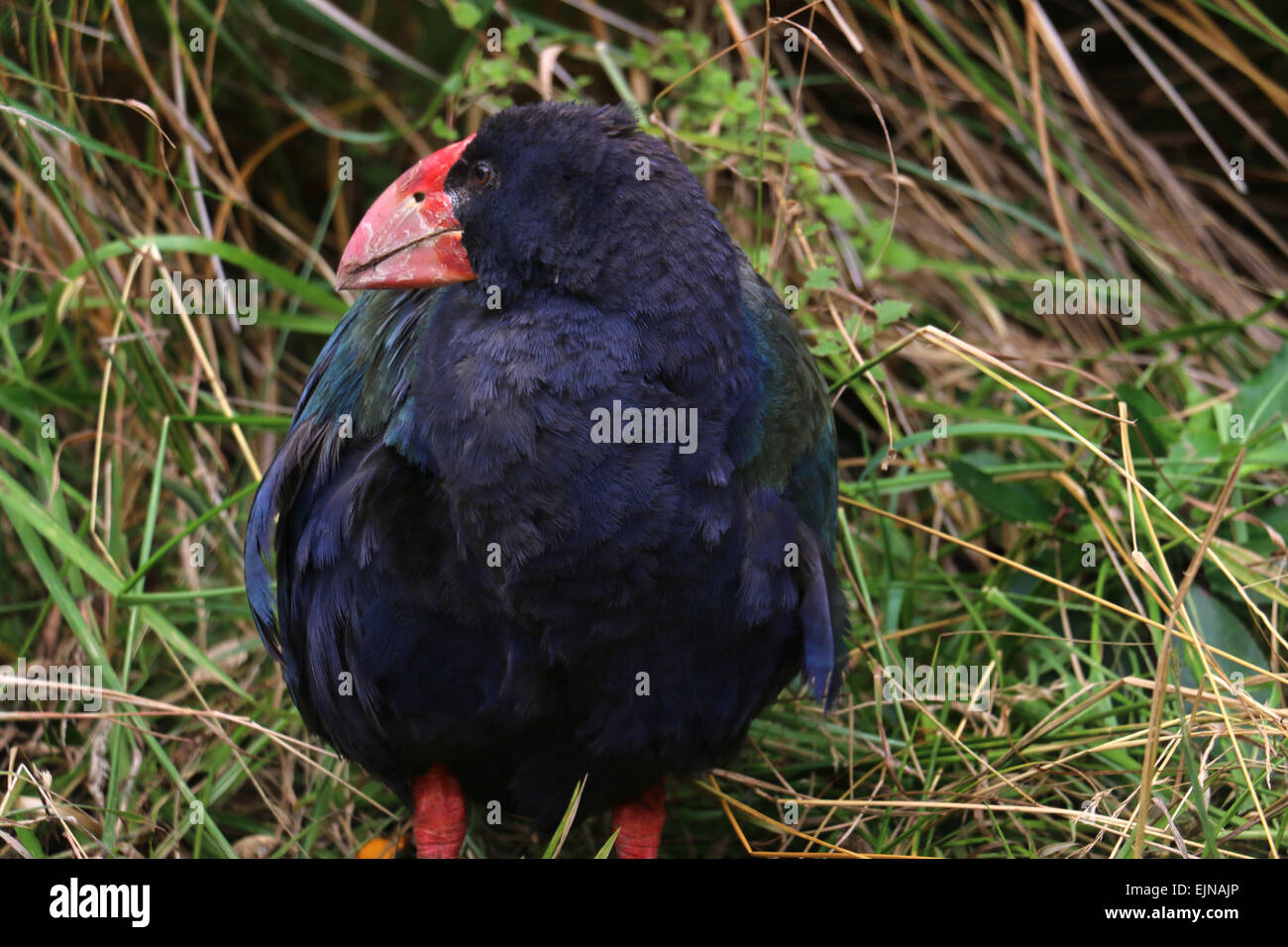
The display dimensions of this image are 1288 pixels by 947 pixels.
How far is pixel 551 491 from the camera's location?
166cm

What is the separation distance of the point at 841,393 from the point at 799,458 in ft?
2.43

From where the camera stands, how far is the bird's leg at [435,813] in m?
2.11

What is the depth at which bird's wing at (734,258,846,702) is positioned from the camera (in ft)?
6.06

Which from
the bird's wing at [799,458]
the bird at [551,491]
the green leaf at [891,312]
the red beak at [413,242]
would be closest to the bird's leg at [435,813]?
the bird at [551,491]

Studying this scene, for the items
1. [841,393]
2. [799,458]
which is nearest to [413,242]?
[799,458]

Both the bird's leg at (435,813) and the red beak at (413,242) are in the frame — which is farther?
the bird's leg at (435,813)

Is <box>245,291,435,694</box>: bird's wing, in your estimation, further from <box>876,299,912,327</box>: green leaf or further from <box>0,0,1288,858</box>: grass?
<box>876,299,912,327</box>: green leaf

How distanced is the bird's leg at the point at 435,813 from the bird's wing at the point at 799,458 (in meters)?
0.62

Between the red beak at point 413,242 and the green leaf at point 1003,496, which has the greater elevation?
the red beak at point 413,242

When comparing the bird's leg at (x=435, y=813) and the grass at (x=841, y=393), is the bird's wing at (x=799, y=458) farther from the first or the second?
the bird's leg at (x=435, y=813)

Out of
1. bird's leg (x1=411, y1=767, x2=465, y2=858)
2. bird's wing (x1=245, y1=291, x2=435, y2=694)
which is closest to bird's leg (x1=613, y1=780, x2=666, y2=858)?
bird's leg (x1=411, y1=767, x2=465, y2=858)

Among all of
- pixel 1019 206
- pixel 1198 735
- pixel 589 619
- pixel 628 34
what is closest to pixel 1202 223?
pixel 1019 206

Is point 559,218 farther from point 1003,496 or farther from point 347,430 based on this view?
point 1003,496

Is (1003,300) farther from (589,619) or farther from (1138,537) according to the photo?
(589,619)
